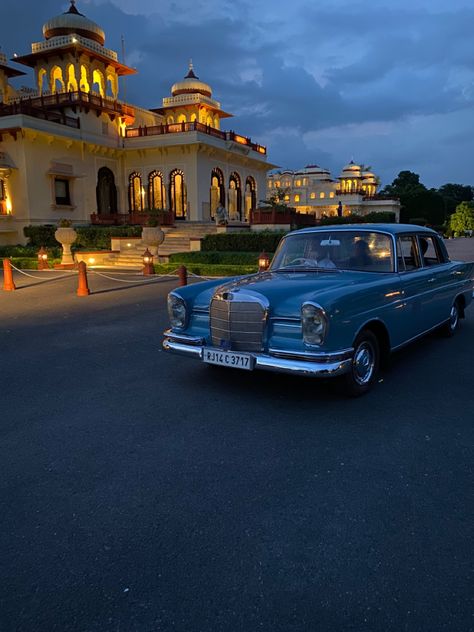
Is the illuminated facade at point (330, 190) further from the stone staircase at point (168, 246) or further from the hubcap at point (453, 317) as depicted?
the hubcap at point (453, 317)

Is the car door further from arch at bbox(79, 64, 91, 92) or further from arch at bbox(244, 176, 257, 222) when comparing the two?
arch at bbox(244, 176, 257, 222)

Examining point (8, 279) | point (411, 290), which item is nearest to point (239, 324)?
point (411, 290)

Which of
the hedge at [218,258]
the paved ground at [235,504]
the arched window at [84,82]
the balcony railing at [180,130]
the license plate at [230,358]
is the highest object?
the arched window at [84,82]

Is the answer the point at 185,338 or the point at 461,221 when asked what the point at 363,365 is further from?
the point at 461,221

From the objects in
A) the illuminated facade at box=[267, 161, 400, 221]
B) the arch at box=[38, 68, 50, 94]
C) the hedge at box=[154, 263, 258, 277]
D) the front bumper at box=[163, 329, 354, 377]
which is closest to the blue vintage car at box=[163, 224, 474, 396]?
the front bumper at box=[163, 329, 354, 377]

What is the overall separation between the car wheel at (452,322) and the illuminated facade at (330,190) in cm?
6004

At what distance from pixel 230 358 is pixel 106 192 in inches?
1167

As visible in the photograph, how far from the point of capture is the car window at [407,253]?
532cm

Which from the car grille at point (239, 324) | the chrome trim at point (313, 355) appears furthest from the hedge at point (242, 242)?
the chrome trim at point (313, 355)

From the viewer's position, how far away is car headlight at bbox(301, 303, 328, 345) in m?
3.94

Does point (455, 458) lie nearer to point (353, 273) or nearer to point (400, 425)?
point (400, 425)

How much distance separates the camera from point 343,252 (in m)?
5.31

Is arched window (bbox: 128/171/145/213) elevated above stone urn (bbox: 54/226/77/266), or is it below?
above

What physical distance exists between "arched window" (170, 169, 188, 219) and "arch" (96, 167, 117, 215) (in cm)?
409
